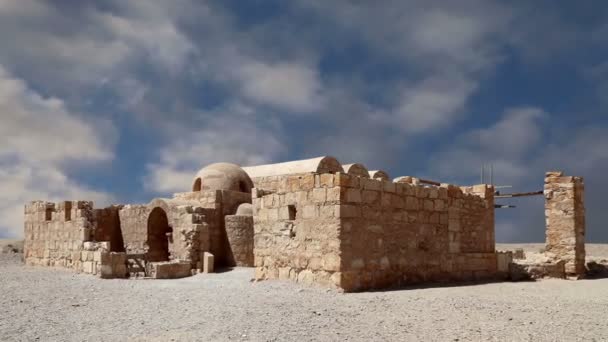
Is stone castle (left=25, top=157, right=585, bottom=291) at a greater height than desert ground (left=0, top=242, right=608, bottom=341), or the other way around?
stone castle (left=25, top=157, right=585, bottom=291)

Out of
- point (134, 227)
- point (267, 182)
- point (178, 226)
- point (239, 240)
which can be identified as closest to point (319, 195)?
point (239, 240)

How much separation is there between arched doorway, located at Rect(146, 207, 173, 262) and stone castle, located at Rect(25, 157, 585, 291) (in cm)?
4

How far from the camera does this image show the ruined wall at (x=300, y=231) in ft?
28.3

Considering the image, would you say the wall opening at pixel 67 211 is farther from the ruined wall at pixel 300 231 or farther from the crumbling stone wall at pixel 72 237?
the ruined wall at pixel 300 231

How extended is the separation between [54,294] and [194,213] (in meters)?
6.77

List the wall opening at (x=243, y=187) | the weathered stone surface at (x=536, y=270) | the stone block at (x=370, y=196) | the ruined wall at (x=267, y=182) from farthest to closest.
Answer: the ruined wall at (x=267, y=182), the wall opening at (x=243, y=187), the weathered stone surface at (x=536, y=270), the stone block at (x=370, y=196)

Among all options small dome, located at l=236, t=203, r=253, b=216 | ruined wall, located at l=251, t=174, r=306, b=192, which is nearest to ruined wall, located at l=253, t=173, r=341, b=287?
small dome, located at l=236, t=203, r=253, b=216

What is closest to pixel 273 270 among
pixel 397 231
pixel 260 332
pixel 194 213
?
pixel 397 231

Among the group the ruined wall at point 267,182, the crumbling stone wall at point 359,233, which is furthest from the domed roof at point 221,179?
the crumbling stone wall at point 359,233

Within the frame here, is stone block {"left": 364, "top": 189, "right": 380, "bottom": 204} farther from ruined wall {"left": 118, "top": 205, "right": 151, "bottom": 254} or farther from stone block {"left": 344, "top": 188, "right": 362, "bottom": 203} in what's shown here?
ruined wall {"left": 118, "top": 205, "right": 151, "bottom": 254}

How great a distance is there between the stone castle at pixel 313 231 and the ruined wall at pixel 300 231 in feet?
0.06

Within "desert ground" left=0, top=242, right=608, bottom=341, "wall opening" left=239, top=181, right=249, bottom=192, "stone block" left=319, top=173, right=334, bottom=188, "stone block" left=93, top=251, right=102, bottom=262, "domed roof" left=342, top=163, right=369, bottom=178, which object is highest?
"domed roof" left=342, top=163, right=369, bottom=178

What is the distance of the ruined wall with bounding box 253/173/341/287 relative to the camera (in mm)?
8617

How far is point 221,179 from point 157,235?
9.29ft
